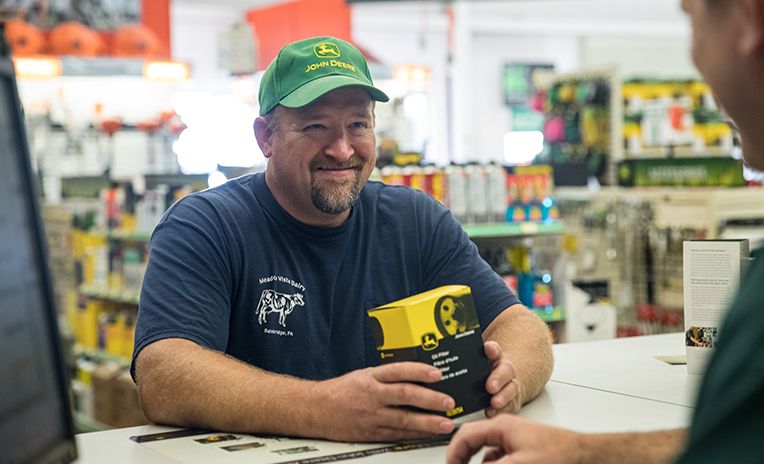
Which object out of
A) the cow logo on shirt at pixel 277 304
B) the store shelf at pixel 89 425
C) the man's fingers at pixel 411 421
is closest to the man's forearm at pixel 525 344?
the man's fingers at pixel 411 421

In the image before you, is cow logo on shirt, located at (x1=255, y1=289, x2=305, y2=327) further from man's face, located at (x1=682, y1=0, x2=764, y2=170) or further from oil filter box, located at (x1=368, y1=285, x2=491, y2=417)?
man's face, located at (x1=682, y1=0, x2=764, y2=170)

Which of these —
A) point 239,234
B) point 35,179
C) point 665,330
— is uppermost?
point 35,179

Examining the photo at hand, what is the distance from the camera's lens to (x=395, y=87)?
1306cm

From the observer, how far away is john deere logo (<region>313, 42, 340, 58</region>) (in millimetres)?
2566

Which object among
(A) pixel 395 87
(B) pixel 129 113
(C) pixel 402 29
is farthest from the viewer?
(C) pixel 402 29

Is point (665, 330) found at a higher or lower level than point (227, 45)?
lower

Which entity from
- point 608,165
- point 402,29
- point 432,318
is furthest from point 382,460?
point 402,29

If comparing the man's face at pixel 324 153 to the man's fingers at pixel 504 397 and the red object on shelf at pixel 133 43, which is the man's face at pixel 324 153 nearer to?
the man's fingers at pixel 504 397

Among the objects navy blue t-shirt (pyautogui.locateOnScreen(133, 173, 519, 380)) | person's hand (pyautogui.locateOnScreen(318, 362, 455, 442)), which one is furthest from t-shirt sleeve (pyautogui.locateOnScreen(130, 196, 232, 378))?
person's hand (pyautogui.locateOnScreen(318, 362, 455, 442))

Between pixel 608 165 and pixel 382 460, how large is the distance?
596cm

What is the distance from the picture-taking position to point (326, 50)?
259cm

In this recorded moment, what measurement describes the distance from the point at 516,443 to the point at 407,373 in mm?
381

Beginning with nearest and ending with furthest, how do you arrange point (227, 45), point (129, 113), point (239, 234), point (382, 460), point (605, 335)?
point (382, 460)
point (239, 234)
point (605, 335)
point (227, 45)
point (129, 113)

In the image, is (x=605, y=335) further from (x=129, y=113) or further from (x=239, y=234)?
(x=129, y=113)
